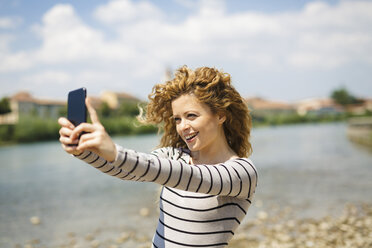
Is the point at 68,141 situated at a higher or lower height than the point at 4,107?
higher

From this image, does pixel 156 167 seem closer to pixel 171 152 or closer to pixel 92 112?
pixel 92 112

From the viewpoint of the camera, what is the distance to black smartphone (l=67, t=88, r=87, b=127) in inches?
59.5

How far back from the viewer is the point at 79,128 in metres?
1.46

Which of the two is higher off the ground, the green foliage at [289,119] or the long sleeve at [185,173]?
the long sleeve at [185,173]

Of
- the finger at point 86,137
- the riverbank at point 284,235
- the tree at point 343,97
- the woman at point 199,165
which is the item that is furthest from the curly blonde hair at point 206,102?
the tree at point 343,97

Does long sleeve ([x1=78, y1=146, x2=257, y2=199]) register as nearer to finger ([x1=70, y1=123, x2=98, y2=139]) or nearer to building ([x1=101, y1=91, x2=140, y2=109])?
finger ([x1=70, y1=123, x2=98, y2=139])

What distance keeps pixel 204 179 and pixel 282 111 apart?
137 metres

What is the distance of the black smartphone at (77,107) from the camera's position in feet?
4.96

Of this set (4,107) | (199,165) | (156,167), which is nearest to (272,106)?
(4,107)

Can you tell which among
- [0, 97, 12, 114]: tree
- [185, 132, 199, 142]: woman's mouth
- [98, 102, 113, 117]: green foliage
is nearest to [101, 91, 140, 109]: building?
[98, 102, 113, 117]: green foliage

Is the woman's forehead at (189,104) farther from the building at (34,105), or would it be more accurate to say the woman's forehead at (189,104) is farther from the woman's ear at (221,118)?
the building at (34,105)

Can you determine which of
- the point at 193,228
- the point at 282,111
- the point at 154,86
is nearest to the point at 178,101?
the point at 154,86

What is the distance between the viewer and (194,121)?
216cm

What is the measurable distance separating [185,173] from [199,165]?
198 millimetres
